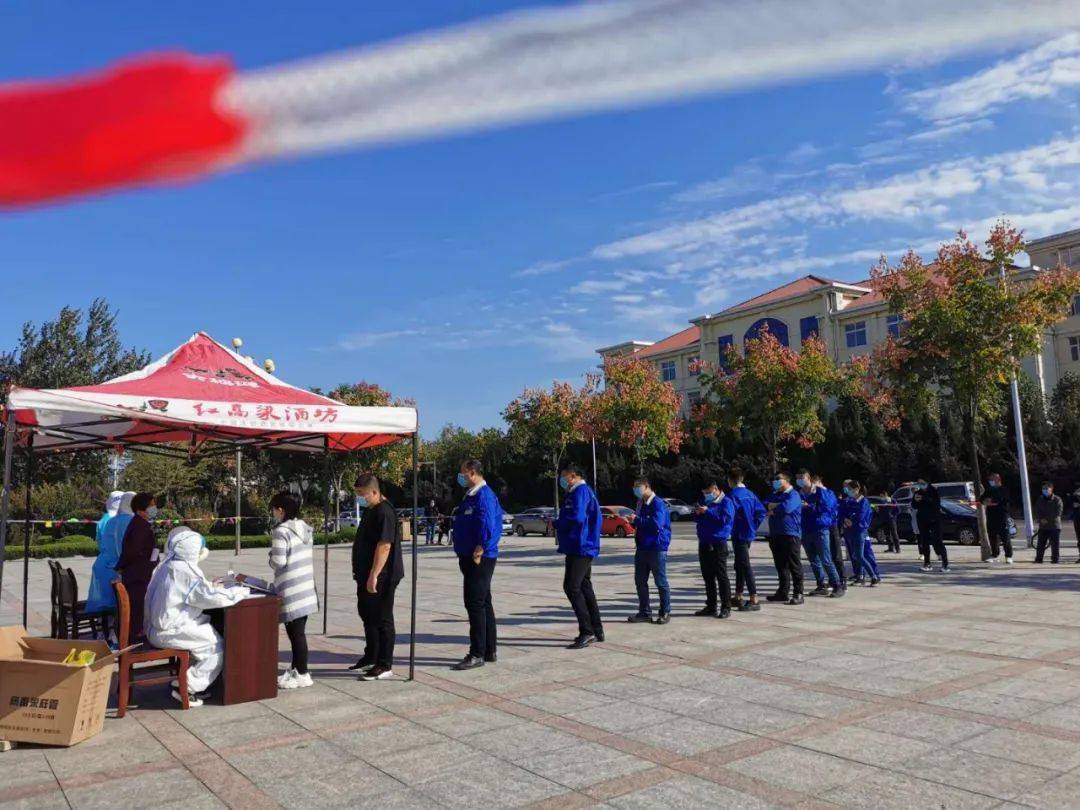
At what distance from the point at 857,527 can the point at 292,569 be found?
9.23 m

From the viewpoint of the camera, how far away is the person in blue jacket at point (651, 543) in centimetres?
970

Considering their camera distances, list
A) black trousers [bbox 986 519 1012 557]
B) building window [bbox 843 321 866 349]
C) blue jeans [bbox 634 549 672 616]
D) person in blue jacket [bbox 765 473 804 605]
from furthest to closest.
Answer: building window [bbox 843 321 866 349], black trousers [bbox 986 519 1012 557], person in blue jacket [bbox 765 473 804 605], blue jeans [bbox 634 549 672 616]

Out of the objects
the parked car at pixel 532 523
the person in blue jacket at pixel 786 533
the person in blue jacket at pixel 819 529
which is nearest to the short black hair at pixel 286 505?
the person in blue jacket at pixel 786 533

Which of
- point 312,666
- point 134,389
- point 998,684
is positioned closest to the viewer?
point 998,684

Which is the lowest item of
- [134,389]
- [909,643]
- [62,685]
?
[909,643]

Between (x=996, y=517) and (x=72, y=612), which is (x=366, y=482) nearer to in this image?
(x=72, y=612)

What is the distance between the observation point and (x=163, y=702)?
260 inches

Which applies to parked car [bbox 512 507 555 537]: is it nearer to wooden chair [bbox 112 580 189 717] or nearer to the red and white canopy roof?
the red and white canopy roof

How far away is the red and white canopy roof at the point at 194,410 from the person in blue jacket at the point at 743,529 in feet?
14.7

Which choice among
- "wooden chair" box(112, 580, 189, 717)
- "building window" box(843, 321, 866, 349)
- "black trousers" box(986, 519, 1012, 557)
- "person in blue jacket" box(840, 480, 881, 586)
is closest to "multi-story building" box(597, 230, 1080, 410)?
"building window" box(843, 321, 866, 349)

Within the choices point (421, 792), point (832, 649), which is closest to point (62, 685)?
point (421, 792)

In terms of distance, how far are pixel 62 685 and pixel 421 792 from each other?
8.67 ft

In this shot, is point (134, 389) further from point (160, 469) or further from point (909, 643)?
point (160, 469)

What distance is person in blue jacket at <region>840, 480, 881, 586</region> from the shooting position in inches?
507
